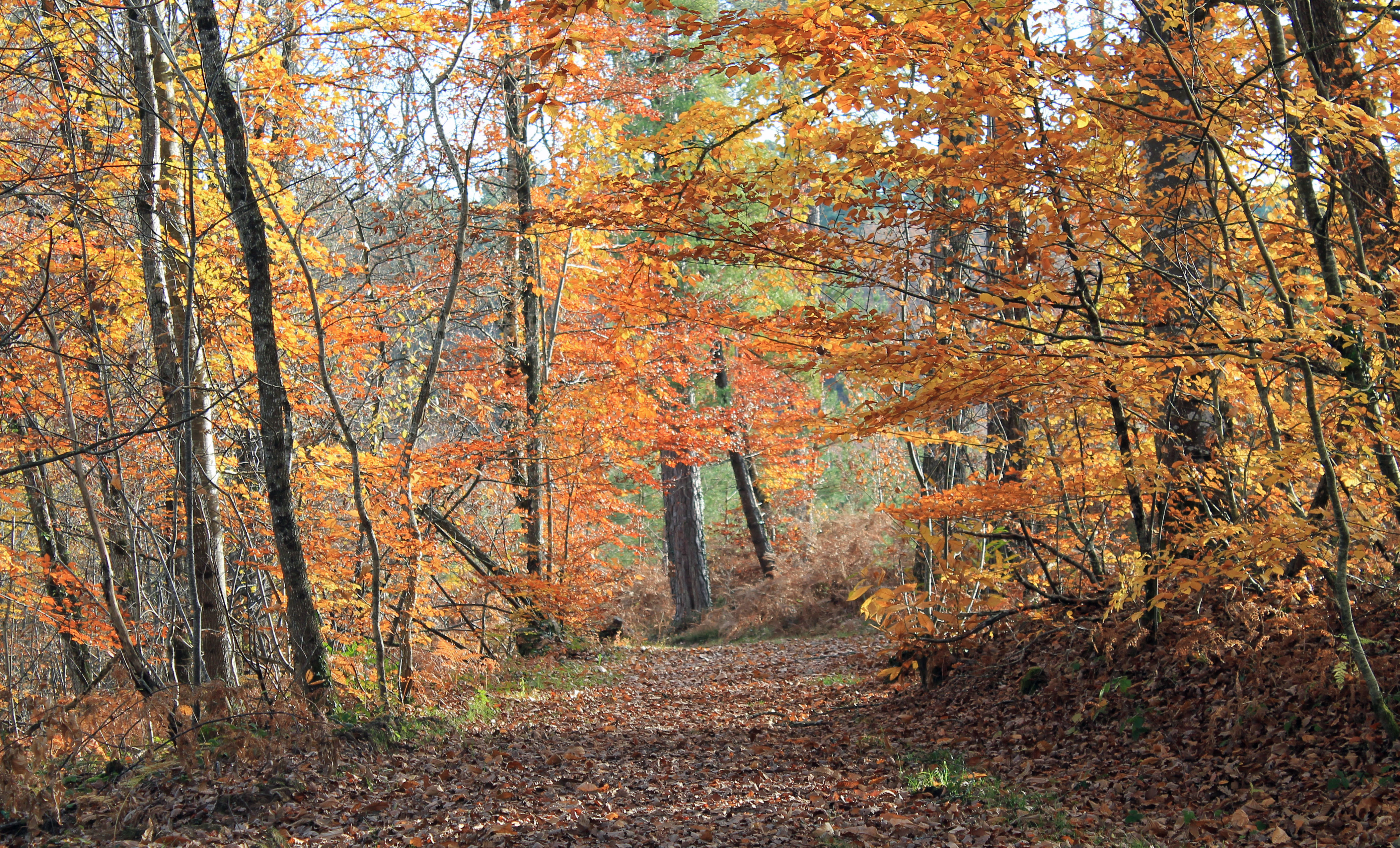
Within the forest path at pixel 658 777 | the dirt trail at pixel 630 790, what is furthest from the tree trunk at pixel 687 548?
the dirt trail at pixel 630 790

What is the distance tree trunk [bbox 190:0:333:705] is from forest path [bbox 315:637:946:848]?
98 cm

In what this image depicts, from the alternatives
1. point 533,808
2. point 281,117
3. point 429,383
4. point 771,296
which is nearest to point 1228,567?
point 533,808

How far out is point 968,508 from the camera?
20.4 ft

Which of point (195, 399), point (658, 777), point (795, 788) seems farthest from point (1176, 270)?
point (195, 399)

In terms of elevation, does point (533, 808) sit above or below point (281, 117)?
below

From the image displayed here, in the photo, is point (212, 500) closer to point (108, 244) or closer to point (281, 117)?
point (108, 244)

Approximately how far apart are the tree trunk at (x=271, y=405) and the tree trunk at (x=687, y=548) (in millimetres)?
9680

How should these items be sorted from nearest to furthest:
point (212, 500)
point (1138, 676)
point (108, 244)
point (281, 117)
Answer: point (1138, 676) → point (212, 500) → point (108, 244) → point (281, 117)

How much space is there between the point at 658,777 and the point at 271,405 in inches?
144

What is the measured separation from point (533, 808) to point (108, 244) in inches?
273

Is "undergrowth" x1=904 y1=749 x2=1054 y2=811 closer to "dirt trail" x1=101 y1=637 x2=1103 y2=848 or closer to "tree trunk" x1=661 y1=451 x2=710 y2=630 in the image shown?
"dirt trail" x1=101 y1=637 x2=1103 y2=848

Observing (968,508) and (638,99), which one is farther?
(638,99)

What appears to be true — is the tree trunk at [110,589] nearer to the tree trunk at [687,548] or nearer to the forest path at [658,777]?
the forest path at [658,777]

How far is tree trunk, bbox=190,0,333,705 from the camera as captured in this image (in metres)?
5.86
